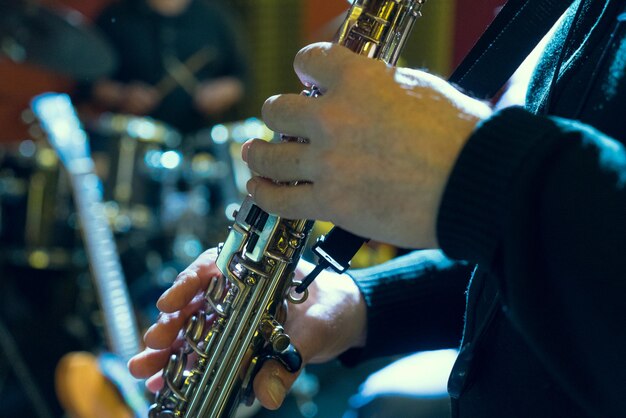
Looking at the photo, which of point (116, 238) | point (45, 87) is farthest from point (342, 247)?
point (45, 87)

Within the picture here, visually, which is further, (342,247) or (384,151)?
(342,247)

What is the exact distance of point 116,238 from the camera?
9.05 ft

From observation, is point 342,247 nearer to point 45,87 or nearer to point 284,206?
point 284,206

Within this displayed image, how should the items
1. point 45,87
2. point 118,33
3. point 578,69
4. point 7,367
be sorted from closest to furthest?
point 578,69 → point 7,367 → point 118,33 → point 45,87

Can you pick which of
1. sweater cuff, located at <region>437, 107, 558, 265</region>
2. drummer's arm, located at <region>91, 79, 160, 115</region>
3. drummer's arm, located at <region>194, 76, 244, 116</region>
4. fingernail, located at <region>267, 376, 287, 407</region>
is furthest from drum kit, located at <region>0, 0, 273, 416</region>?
sweater cuff, located at <region>437, 107, 558, 265</region>

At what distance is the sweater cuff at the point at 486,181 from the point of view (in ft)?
1.64

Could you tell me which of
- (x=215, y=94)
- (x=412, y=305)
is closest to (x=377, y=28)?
(x=412, y=305)

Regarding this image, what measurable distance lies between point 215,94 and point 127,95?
0.40 metres

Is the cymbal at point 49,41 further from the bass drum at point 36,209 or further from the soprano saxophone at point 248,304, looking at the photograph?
the soprano saxophone at point 248,304

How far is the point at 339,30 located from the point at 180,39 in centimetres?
268

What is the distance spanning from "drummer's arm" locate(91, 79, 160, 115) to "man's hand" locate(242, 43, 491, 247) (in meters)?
2.74

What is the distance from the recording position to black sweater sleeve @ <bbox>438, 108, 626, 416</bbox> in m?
0.49

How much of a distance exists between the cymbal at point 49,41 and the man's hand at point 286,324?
6.67 feet

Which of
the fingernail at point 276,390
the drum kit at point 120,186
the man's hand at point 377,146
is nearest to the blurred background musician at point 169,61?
the drum kit at point 120,186
